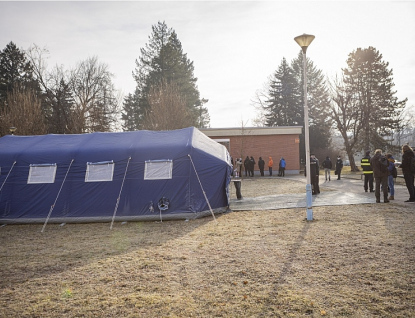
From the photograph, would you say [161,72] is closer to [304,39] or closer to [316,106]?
[316,106]

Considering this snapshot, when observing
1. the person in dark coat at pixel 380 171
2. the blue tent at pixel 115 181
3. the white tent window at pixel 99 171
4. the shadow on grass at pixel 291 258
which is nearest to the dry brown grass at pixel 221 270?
the shadow on grass at pixel 291 258

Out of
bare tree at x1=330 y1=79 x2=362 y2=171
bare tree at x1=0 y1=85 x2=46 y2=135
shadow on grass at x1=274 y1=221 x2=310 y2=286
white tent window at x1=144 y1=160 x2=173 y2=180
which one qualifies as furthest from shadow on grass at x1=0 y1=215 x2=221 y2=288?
bare tree at x1=330 y1=79 x2=362 y2=171

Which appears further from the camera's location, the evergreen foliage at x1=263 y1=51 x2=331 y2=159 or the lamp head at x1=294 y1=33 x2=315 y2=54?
the evergreen foliage at x1=263 y1=51 x2=331 y2=159

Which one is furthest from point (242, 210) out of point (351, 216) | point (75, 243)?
point (75, 243)

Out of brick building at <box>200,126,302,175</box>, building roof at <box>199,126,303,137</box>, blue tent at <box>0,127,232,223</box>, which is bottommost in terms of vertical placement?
blue tent at <box>0,127,232,223</box>

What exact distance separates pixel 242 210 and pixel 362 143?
3265 cm

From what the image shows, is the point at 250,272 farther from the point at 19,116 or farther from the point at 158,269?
the point at 19,116

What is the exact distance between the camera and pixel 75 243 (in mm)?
8789

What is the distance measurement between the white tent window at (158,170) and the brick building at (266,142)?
2169 cm

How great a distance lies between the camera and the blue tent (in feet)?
39.2

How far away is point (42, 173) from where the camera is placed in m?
12.7

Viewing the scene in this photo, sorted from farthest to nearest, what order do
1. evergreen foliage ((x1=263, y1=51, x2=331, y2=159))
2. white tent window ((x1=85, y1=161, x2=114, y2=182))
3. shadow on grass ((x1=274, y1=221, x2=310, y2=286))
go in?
evergreen foliage ((x1=263, y1=51, x2=331, y2=159))
white tent window ((x1=85, y1=161, x2=114, y2=182))
shadow on grass ((x1=274, y1=221, x2=310, y2=286))

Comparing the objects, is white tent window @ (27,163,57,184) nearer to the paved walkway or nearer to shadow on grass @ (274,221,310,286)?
the paved walkway

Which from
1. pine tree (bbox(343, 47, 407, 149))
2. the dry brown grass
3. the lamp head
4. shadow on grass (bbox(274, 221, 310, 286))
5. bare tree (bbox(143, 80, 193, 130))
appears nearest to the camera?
the dry brown grass
